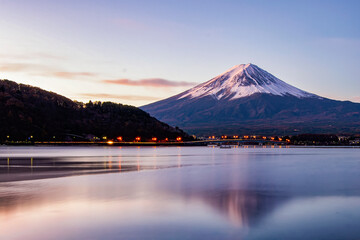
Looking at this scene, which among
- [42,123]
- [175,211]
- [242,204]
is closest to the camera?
[175,211]

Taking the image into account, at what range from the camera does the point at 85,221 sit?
48.0 ft

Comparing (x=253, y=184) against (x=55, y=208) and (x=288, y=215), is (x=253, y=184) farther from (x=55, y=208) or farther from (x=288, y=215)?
(x=55, y=208)

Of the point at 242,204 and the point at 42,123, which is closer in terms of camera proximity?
the point at 242,204

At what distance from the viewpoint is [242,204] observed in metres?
18.6

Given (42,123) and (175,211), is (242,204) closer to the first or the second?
(175,211)

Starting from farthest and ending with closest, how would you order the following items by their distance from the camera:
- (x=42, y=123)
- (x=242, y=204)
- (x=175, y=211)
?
(x=42, y=123) < (x=242, y=204) < (x=175, y=211)

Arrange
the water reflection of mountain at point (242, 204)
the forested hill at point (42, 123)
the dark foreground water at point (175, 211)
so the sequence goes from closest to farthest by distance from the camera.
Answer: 1. the dark foreground water at point (175, 211)
2. the water reflection of mountain at point (242, 204)
3. the forested hill at point (42, 123)

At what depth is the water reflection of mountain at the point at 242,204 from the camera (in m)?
15.3

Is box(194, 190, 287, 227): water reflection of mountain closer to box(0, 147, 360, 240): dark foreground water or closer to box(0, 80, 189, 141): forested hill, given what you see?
box(0, 147, 360, 240): dark foreground water

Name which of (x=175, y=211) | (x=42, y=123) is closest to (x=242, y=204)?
(x=175, y=211)

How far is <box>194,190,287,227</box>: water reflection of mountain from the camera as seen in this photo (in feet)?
50.2

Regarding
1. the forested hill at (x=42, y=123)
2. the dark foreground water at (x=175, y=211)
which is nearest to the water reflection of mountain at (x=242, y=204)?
the dark foreground water at (x=175, y=211)

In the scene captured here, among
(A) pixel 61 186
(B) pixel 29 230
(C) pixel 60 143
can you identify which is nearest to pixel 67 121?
(C) pixel 60 143

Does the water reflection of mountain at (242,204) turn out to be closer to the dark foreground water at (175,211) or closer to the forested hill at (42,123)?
the dark foreground water at (175,211)
